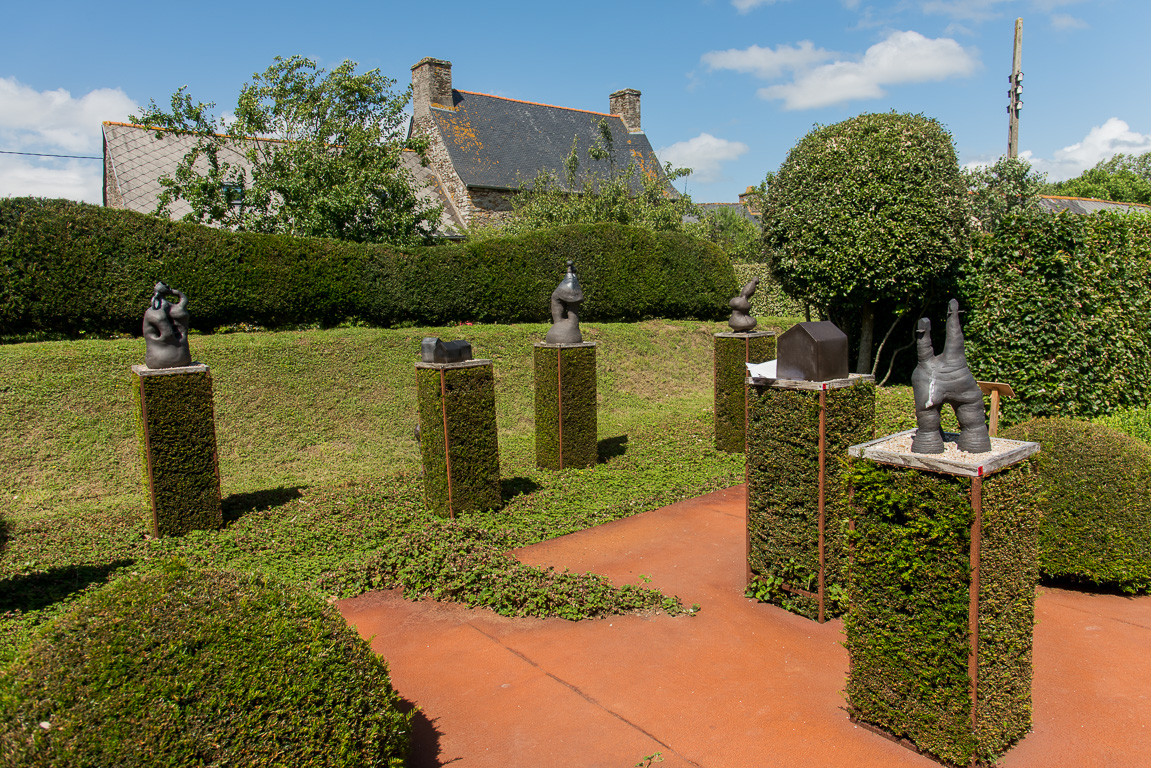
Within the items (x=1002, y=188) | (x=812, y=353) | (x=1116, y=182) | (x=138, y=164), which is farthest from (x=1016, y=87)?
(x=1116, y=182)

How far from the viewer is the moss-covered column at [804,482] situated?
15.8 feet

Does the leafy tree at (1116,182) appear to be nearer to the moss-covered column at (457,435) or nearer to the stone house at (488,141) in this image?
the stone house at (488,141)

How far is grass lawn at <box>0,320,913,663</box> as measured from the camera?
568 cm

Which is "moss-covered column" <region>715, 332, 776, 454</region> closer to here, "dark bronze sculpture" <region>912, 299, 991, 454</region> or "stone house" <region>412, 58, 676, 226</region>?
"dark bronze sculpture" <region>912, 299, 991, 454</region>

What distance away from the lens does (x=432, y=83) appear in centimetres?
2619

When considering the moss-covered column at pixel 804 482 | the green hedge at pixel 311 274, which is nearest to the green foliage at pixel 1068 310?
the moss-covered column at pixel 804 482

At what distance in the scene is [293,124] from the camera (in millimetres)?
16188

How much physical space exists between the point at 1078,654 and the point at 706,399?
10.2m

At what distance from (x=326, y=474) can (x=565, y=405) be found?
3.32m

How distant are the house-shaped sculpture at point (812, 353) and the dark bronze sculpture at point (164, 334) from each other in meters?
5.84

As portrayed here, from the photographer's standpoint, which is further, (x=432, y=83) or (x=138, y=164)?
(x=432, y=83)

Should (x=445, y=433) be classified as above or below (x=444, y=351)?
below

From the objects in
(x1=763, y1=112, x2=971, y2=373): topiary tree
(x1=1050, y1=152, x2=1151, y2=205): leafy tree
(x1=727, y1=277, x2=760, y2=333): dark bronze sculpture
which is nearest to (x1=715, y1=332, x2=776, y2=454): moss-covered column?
(x1=727, y1=277, x2=760, y2=333): dark bronze sculpture

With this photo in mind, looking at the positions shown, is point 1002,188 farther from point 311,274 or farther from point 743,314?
point 311,274
